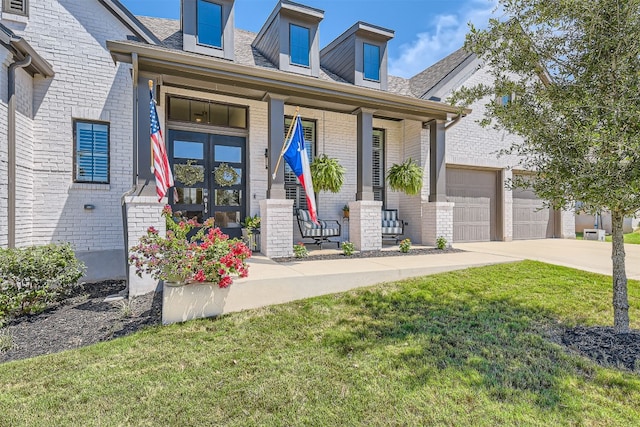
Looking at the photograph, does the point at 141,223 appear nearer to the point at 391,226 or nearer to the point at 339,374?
the point at 339,374

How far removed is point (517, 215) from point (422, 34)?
266 inches

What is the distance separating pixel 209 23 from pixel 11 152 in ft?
15.4

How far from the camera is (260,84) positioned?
643cm

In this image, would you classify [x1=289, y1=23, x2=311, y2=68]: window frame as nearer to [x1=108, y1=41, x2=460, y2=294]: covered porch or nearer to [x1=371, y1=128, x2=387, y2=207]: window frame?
[x1=108, y1=41, x2=460, y2=294]: covered porch

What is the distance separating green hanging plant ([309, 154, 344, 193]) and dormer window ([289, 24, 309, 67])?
2.80 m

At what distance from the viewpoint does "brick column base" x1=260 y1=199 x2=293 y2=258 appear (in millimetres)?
6578

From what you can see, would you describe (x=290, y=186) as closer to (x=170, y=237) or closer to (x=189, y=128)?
(x=189, y=128)

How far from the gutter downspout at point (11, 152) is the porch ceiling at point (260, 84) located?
5.42 ft

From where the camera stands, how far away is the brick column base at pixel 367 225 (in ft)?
24.4

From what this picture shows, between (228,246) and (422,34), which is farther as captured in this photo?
(422,34)

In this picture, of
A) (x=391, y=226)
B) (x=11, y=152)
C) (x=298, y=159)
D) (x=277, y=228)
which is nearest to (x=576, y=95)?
(x=298, y=159)

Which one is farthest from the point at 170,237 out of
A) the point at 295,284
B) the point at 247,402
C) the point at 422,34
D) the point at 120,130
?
the point at 422,34

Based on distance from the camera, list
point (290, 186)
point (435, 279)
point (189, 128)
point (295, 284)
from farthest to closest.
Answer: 1. point (290, 186)
2. point (189, 128)
3. point (435, 279)
4. point (295, 284)

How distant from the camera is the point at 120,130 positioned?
6566mm
